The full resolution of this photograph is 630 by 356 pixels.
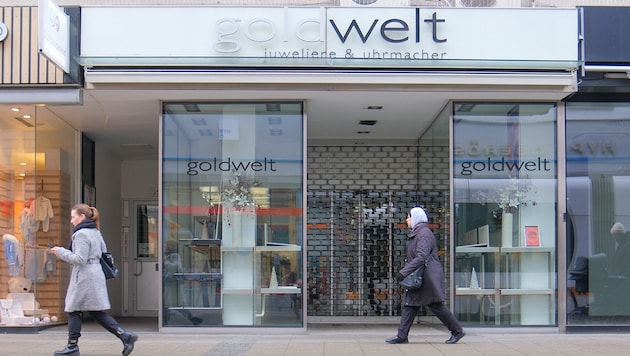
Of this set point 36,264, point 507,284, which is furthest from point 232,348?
point 507,284

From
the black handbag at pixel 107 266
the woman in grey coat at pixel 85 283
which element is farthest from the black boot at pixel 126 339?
the black handbag at pixel 107 266

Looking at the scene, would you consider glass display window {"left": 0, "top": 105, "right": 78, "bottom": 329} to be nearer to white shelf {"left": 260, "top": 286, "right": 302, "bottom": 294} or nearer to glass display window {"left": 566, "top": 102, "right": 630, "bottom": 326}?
white shelf {"left": 260, "top": 286, "right": 302, "bottom": 294}

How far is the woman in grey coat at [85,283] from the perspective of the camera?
748 centimetres

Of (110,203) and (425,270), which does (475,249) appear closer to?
(425,270)

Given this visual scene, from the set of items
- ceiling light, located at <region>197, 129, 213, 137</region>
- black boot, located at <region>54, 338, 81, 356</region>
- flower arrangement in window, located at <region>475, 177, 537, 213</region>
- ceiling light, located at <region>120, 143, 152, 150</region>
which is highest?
ceiling light, located at <region>120, 143, 152, 150</region>

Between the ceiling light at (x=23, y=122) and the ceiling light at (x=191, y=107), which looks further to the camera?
the ceiling light at (x=23, y=122)

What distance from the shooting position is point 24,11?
971cm

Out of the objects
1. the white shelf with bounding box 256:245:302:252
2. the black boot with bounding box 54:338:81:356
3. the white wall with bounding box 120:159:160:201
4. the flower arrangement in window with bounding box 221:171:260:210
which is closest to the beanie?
the white shelf with bounding box 256:245:302:252

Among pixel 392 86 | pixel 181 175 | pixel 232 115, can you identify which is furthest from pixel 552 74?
pixel 181 175

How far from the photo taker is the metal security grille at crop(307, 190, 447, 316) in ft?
43.1

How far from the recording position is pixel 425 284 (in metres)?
8.80

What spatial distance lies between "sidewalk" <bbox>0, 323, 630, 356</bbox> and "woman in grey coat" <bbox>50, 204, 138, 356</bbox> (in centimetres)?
63

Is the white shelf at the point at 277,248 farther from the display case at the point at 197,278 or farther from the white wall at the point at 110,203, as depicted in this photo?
the white wall at the point at 110,203

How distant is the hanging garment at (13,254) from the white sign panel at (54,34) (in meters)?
2.73
